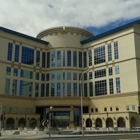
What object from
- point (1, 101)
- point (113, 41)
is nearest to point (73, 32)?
point (113, 41)

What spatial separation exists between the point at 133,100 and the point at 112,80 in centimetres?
806

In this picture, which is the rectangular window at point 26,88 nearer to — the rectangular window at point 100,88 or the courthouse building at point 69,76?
the courthouse building at point 69,76

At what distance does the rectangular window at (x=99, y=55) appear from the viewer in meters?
62.1

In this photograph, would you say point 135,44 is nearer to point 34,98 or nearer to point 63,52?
point 63,52

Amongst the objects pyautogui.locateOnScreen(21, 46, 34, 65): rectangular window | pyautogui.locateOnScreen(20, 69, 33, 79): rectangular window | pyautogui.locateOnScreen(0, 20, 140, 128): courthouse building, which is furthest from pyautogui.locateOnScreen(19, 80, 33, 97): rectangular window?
pyautogui.locateOnScreen(21, 46, 34, 65): rectangular window

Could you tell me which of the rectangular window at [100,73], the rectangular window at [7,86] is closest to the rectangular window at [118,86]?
the rectangular window at [100,73]

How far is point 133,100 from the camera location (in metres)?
52.9

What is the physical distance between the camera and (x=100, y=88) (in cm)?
6091

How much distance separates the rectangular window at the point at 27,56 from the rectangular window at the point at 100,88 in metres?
19.3

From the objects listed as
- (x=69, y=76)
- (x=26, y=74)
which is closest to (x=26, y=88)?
(x=26, y=74)

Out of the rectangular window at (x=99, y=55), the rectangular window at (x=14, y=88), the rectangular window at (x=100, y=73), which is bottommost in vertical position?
the rectangular window at (x=14, y=88)

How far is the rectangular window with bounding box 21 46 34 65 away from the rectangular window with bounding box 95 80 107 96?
63.3 feet

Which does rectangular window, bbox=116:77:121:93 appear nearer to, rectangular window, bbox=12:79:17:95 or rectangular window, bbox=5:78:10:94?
rectangular window, bbox=12:79:17:95

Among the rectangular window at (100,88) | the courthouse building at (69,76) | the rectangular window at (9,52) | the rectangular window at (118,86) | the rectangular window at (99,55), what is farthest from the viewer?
the rectangular window at (99,55)
